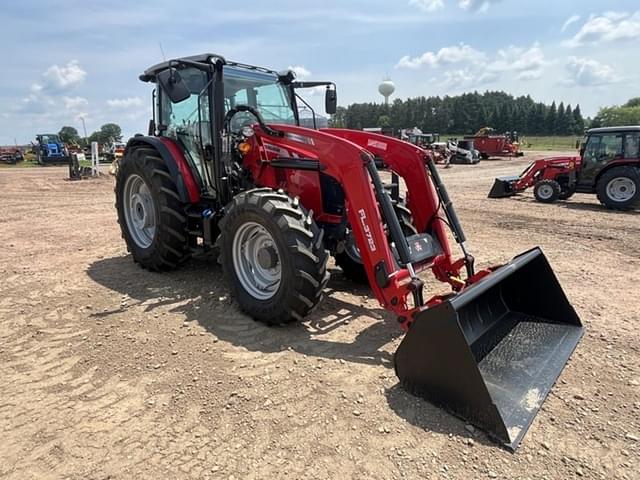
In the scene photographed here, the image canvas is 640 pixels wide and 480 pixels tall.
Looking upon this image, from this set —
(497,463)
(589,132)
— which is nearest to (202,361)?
(497,463)

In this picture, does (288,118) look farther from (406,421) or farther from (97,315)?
(406,421)

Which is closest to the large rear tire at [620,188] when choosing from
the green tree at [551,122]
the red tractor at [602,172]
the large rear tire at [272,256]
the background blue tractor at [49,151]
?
the red tractor at [602,172]

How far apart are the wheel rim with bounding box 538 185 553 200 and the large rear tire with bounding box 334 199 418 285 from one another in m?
9.50

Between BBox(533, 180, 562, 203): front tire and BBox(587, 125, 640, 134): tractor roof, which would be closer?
BBox(587, 125, 640, 134): tractor roof

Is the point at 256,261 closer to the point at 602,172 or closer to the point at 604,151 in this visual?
the point at 602,172

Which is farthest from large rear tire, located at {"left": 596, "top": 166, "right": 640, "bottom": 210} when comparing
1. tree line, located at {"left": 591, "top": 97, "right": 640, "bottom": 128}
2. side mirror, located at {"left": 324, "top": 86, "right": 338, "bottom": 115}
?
tree line, located at {"left": 591, "top": 97, "right": 640, "bottom": 128}

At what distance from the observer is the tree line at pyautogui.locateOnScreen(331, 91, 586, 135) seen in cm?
9325

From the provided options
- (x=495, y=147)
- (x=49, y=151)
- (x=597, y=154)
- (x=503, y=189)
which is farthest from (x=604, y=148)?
(x=49, y=151)

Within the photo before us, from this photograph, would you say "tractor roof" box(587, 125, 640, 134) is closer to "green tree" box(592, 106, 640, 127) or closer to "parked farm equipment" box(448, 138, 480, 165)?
"parked farm equipment" box(448, 138, 480, 165)

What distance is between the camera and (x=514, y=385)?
10.1 feet

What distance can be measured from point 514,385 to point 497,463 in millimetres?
730

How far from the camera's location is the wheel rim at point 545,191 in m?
12.8

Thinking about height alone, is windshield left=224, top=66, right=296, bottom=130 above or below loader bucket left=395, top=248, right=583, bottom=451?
above

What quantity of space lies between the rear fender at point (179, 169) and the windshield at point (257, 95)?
845mm
